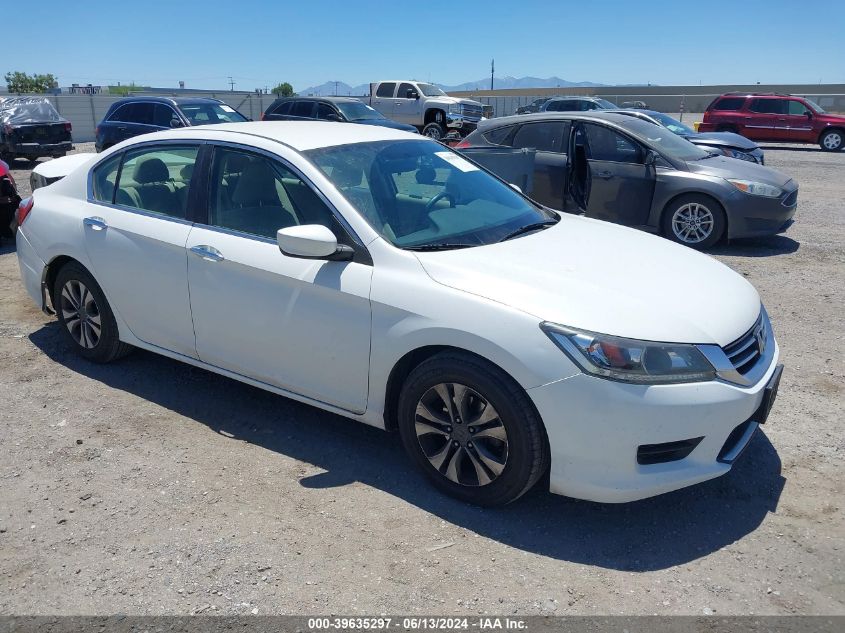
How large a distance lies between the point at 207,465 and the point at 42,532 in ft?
2.72

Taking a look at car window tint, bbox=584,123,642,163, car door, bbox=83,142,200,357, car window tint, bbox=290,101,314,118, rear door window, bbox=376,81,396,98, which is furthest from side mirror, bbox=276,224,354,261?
rear door window, bbox=376,81,396,98

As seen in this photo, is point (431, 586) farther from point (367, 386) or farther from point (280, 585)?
point (367, 386)

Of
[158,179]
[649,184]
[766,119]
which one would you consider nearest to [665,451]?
[158,179]

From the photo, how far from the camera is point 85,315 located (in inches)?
193

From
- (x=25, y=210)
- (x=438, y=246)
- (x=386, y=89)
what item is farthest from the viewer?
(x=386, y=89)

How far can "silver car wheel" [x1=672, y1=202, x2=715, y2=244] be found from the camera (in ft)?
28.1

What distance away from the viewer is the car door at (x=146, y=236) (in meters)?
4.25

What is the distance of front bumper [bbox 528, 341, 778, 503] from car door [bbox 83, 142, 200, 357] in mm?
2325

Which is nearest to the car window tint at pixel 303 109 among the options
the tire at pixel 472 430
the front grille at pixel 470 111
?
the front grille at pixel 470 111

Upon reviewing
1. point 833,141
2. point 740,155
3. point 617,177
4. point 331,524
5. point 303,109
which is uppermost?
point 303,109

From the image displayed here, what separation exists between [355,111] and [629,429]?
1585cm

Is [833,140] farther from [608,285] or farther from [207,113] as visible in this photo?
[608,285]

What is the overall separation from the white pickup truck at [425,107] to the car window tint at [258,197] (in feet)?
70.3

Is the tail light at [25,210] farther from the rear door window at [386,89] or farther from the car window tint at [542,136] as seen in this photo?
the rear door window at [386,89]
